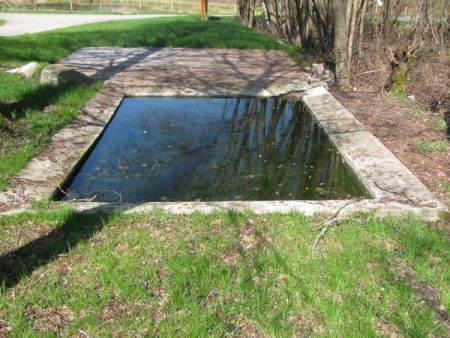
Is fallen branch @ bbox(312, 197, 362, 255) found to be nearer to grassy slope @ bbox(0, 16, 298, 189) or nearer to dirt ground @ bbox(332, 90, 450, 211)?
dirt ground @ bbox(332, 90, 450, 211)

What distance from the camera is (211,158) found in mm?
6203

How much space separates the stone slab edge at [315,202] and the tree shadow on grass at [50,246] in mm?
220

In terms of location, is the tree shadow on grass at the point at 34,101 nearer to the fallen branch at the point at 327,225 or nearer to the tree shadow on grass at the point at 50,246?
the tree shadow on grass at the point at 50,246

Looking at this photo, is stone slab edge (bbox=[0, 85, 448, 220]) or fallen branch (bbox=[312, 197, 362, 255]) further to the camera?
stone slab edge (bbox=[0, 85, 448, 220])

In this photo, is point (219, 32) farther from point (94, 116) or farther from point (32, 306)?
point (32, 306)

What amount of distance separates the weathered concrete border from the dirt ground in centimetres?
21

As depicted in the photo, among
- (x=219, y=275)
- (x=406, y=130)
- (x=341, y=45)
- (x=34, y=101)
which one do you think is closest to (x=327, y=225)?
(x=219, y=275)

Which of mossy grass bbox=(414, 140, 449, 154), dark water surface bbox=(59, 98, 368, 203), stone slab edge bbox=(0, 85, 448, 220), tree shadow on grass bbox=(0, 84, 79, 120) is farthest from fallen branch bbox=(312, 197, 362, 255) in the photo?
tree shadow on grass bbox=(0, 84, 79, 120)

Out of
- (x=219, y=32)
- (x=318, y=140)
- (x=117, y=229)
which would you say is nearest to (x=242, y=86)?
(x=318, y=140)

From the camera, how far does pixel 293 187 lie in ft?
18.0

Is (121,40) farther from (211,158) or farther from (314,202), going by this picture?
(314,202)

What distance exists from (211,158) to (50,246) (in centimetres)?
284

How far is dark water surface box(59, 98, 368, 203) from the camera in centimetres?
526

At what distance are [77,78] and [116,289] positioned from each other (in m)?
6.83
